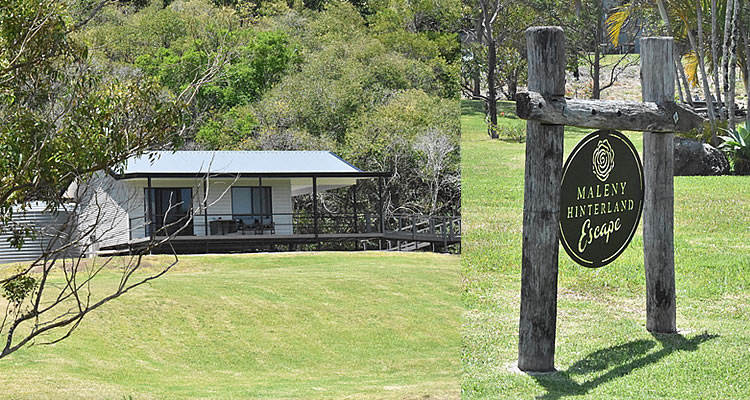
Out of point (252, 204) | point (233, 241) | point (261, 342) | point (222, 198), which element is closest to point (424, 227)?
point (252, 204)

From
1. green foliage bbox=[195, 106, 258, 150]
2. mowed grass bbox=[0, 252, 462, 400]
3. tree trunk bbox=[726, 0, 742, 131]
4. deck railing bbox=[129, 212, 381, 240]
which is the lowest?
mowed grass bbox=[0, 252, 462, 400]

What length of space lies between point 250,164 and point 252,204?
4.93ft

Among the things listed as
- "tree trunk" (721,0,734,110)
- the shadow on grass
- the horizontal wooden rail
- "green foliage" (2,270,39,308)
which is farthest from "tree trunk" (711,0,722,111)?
"green foliage" (2,270,39,308)

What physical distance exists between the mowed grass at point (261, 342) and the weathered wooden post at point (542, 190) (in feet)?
20.6

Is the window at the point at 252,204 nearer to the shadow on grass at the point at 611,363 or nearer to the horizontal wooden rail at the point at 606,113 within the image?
the shadow on grass at the point at 611,363

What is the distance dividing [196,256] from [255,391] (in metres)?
8.55

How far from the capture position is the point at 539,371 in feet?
13.9

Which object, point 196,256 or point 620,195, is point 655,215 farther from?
point 196,256

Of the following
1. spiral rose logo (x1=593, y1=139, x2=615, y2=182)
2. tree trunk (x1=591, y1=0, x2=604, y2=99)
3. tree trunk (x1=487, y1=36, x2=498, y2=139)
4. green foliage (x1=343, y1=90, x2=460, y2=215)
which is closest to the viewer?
spiral rose logo (x1=593, y1=139, x2=615, y2=182)

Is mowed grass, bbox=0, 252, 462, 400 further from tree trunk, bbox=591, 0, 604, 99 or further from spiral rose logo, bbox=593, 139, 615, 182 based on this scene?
spiral rose logo, bbox=593, 139, 615, 182

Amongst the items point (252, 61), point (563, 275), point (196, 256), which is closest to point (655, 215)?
point (563, 275)

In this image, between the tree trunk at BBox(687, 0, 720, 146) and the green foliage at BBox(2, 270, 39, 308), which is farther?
the tree trunk at BBox(687, 0, 720, 146)

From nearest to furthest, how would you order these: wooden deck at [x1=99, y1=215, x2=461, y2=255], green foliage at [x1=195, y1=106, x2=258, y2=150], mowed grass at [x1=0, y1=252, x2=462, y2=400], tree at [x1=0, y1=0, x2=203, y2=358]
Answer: tree at [x1=0, y1=0, x2=203, y2=358] → mowed grass at [x1=0, y1=252, x2=462, y2=400] → wooden deck at [x1=99, y1=215, x2=461, y2=255] → green foliage at [x1=195, y1=106, x2=258, y2=150]

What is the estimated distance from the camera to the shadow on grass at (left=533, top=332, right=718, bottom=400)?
432cm
